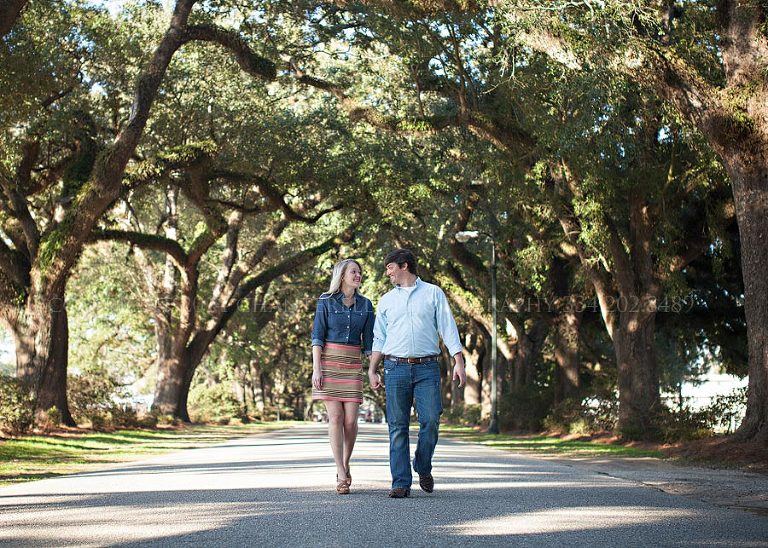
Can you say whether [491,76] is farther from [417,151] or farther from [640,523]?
[640,523]

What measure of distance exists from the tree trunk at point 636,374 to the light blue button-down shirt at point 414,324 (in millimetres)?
15205

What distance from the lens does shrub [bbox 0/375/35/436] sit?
21.3 meters

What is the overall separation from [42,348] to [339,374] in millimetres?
16049

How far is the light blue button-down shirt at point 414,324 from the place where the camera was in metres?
9.11

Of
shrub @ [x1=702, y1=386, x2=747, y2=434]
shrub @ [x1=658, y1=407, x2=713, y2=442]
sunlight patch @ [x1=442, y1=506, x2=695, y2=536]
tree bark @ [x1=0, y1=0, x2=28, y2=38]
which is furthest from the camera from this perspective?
shrub @ [x1=702, y1=386, x2=747, y2=434]

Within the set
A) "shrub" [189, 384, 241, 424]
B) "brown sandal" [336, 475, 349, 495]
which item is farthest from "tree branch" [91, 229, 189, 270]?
"brown sandal" [336, 475, 349, 495]

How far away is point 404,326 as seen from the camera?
361 inches

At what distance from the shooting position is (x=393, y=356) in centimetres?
914

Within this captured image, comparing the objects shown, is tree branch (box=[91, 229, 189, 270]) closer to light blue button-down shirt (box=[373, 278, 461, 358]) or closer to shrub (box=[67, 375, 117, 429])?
shrub (box=[67, 375, 117, 429])

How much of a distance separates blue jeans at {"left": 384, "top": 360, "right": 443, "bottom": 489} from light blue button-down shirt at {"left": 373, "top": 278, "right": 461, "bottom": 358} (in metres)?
0.15

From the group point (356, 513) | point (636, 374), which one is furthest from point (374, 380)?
point (636, 374)

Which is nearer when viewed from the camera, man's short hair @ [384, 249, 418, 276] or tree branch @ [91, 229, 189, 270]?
man's short hair @ [384, 249, 418, 276]

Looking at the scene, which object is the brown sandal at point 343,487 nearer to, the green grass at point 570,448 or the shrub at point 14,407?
the green grass at point 570,448

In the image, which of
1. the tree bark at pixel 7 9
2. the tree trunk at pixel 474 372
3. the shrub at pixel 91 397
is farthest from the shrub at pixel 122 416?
the tree trunk at pixel 474 372
